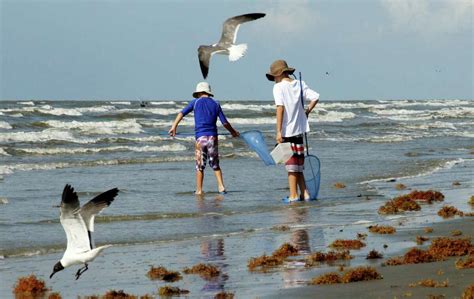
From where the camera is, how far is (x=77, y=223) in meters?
6.70

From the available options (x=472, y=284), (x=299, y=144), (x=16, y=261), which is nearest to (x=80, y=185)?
(x=299, y=144)

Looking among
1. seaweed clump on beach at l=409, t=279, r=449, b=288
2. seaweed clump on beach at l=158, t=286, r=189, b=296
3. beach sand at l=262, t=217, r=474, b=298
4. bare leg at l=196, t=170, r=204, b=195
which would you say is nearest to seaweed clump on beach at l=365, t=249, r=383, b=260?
beach sand at l=262, t=217, r=474, b=298

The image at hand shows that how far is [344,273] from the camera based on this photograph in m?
6.92

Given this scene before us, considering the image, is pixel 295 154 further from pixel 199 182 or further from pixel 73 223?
pixel 73 223

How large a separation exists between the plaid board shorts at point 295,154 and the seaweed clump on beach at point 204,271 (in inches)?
183

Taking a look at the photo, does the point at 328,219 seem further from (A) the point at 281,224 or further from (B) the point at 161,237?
(B) the point at 161,237

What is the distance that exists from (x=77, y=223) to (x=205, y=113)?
7030 mm

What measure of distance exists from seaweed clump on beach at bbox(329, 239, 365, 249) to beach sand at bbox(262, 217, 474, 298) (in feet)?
3.49

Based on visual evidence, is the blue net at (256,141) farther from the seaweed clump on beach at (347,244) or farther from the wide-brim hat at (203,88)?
the seaweed clump on beach at (347,244)

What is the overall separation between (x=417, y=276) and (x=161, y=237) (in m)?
3.64

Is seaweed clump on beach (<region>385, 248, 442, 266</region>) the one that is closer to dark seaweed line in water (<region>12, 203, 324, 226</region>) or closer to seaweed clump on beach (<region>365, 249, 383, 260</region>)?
seaweed clump on beach (<region>365, 249, 383, 260</region>)

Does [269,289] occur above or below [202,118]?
below

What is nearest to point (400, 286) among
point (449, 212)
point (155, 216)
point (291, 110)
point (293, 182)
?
point (449, 212)

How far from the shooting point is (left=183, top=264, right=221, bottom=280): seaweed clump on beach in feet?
23.7
